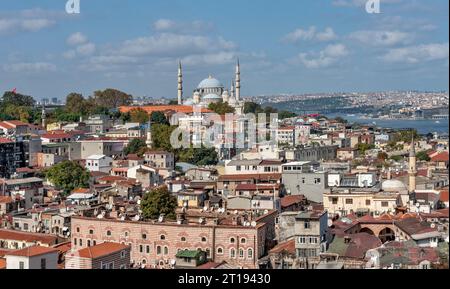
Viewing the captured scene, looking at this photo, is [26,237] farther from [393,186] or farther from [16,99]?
[16,99]

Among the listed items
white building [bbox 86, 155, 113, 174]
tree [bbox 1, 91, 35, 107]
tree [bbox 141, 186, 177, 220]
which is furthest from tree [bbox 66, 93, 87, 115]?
tree [bbox 141, 186, 177, 220]

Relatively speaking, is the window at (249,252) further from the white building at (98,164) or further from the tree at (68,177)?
the white building at (98,164)

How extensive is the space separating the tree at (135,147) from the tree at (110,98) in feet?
37.5

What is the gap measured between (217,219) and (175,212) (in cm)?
99

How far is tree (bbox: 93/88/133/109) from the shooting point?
1069 inches

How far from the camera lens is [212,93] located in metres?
26.1

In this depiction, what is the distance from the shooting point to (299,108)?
38.1 metres

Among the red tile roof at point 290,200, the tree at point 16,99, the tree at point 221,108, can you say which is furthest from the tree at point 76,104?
the red tile roof at point 290,200

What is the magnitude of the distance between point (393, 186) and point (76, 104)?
16.3m

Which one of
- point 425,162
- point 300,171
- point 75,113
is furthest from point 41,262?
point 75,113

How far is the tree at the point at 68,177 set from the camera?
1092 cm

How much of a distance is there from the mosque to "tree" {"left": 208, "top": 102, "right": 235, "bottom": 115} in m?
0.31
